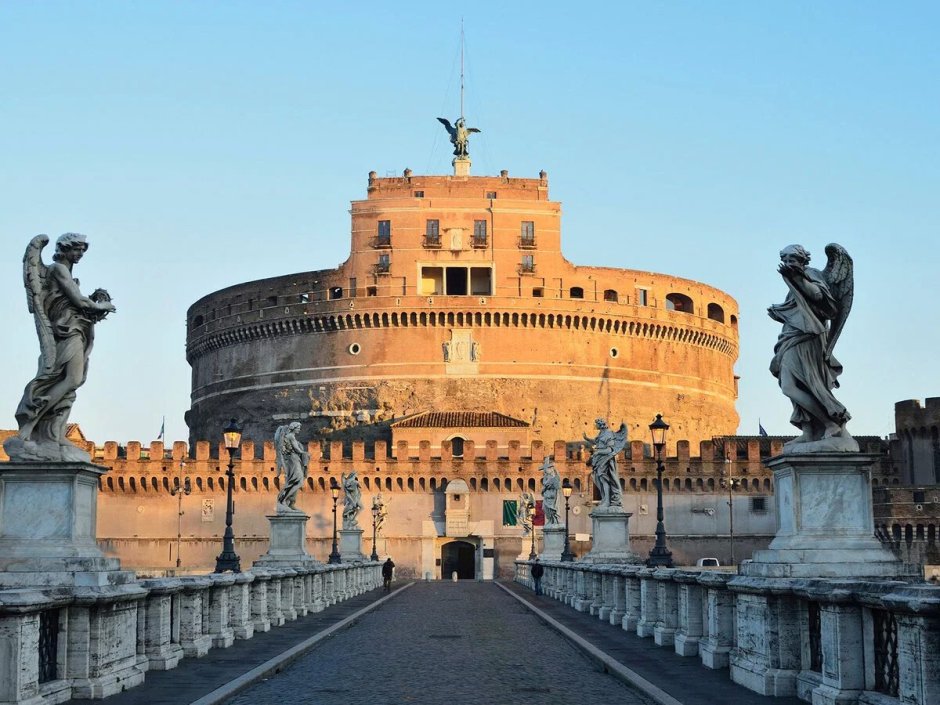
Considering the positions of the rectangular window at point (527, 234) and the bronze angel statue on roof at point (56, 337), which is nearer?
the bronze angel statue on roof at point (56, 337)

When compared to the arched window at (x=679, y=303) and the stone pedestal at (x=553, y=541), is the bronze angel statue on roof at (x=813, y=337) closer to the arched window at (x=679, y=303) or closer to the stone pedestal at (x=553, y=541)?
the stone pedestal at (x=553, y=541)

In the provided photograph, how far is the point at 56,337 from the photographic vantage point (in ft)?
29.8

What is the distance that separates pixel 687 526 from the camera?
6219cm

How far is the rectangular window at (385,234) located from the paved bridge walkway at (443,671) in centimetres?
5561

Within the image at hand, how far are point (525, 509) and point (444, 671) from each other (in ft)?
158

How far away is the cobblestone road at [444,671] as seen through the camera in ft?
30.2

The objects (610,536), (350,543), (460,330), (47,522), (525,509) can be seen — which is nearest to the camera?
(47,522)

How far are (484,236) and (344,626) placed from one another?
5625 centimetres

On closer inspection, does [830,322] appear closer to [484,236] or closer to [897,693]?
[897,693]

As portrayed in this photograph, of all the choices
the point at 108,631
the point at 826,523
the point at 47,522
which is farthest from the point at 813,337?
the point at 47,522

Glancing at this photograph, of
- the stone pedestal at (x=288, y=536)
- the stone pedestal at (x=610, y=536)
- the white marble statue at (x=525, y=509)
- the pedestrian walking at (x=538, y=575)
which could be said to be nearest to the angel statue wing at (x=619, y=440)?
the stone pedestal at (x=610, y=536)

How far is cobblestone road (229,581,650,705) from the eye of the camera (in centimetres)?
922

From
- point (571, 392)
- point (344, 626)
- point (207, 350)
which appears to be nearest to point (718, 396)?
point (571, 392)

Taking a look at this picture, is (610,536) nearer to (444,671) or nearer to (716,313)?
(444,671)
